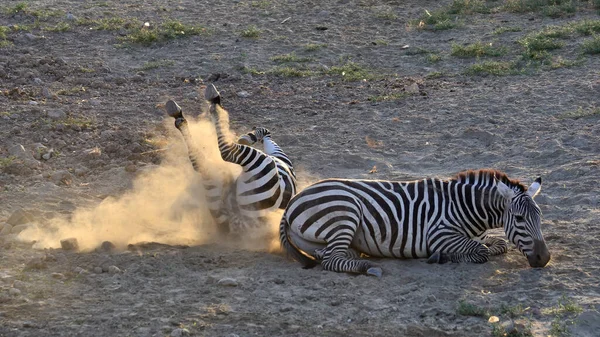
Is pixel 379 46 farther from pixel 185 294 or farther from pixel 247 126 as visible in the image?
pixel 185 294

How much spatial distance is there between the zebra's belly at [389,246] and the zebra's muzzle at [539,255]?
0.84 m

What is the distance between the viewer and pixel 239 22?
1530cm

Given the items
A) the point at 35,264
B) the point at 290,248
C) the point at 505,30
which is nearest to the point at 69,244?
the point at 35,264

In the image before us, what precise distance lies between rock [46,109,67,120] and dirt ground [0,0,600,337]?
1.0 inches

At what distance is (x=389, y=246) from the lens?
295 inches

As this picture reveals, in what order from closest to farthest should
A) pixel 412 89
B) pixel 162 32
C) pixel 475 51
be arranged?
1. pixel 412 89
2. pixel 475 51
3. pixel 162 32

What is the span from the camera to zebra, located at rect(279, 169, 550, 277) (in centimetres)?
734

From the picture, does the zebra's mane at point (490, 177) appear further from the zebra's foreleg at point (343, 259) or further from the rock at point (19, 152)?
the rock at point (19, 152)

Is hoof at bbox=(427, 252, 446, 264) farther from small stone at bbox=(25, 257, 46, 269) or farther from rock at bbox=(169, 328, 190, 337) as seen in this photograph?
small stone at bbox=(25, 257, 46, 269)

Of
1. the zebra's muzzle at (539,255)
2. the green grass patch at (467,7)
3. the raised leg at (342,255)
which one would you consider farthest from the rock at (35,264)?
the green grass patch at (467,7)

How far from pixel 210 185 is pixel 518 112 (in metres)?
4.46

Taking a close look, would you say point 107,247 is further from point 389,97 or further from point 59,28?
point 59,28

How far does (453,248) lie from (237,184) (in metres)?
2.06

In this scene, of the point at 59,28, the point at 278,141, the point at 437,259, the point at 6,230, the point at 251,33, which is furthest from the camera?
the point at 59,28
